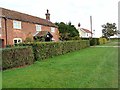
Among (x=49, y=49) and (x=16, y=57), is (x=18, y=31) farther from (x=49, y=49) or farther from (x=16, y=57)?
(x=16, y=57)

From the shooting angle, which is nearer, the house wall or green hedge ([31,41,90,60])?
green hedge ([31,41,90,60])

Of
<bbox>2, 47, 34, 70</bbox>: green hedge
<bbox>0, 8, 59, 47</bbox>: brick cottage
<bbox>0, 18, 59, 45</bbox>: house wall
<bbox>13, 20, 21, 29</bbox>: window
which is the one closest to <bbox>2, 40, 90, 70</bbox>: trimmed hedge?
<bbox>2, 47, 34, 70</bbox>: green hedge

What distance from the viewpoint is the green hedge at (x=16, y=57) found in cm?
1523

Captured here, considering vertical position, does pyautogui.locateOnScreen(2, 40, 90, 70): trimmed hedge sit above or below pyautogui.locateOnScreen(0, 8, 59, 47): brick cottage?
below

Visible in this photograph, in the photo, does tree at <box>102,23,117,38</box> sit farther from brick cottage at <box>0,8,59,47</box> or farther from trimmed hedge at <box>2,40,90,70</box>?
trimmed hedge at <box>2,40,90,70</box>

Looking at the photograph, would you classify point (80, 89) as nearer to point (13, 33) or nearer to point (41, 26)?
point (13, 33)

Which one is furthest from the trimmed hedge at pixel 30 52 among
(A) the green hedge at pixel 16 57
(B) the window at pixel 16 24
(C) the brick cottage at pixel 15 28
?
(B) the window at pixel 16 24

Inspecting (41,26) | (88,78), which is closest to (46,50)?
(88,78)

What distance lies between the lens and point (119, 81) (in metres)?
10.5

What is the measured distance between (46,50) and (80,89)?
14.4m

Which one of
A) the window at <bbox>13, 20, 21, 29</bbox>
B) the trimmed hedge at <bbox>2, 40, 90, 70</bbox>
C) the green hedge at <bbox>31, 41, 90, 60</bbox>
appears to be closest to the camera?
the trimmed hedge at <bbox>2, 40, 90, 70</bbox>

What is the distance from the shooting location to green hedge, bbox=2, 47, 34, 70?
1523cm

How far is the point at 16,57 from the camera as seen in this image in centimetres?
1641

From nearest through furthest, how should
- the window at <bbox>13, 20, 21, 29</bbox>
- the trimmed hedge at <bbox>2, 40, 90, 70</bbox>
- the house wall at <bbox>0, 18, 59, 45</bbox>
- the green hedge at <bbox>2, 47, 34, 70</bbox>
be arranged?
the green hedge at <bbox>2, 47, 34, 70</bbox>
the trimmed hedge at <bbox>2, 40, 90, 70</bbox>
the house wall at <bbox>0, 18, 59, 45</bbox>
the window at <bbox>13, 20, 21, 29</bbox>
